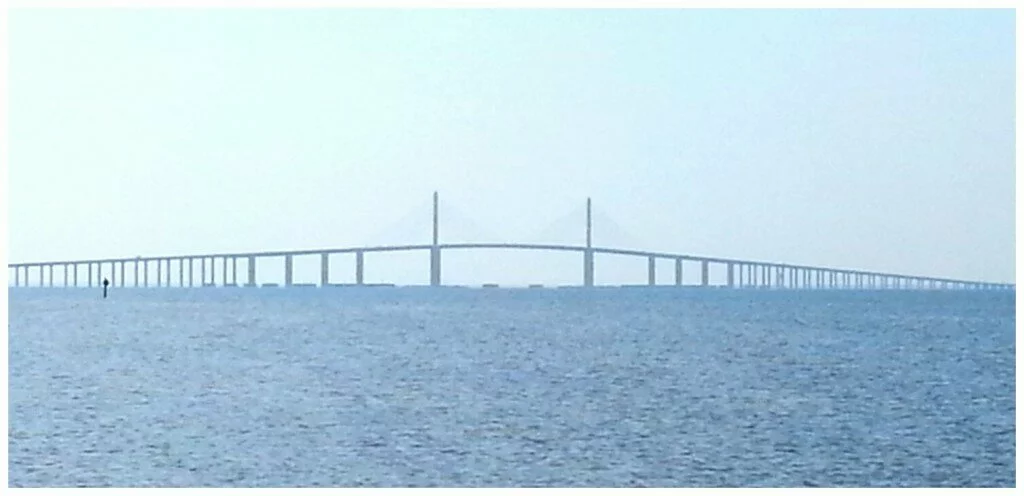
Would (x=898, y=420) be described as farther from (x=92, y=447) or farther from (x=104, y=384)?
(x=104, y=384)

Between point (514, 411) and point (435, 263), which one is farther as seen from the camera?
point (435, 263)

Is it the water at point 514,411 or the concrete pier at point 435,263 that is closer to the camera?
the water at point 514,411

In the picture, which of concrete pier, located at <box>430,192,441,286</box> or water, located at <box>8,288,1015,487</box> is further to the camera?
concrete pier, located at <box>430,192,441,286</box>

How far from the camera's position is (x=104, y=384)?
72.7 ft

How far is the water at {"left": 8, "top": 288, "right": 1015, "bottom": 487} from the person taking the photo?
13.5 meters

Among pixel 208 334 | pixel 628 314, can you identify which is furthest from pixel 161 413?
pixel 628 314

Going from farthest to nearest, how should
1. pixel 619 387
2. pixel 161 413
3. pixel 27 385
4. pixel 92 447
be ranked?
1. pixel 27 385
2. pixel 619 387
3. pixel 161 413
4. pixel 92 447

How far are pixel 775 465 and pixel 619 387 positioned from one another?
23.3 ft

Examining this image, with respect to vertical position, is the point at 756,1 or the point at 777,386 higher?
the point at 756,1

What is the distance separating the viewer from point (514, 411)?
17.9 m

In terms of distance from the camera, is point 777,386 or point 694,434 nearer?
point 694,434

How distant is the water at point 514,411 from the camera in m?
13.5

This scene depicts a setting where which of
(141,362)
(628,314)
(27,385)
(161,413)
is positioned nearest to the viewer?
(161,413)

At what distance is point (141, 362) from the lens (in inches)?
1098
